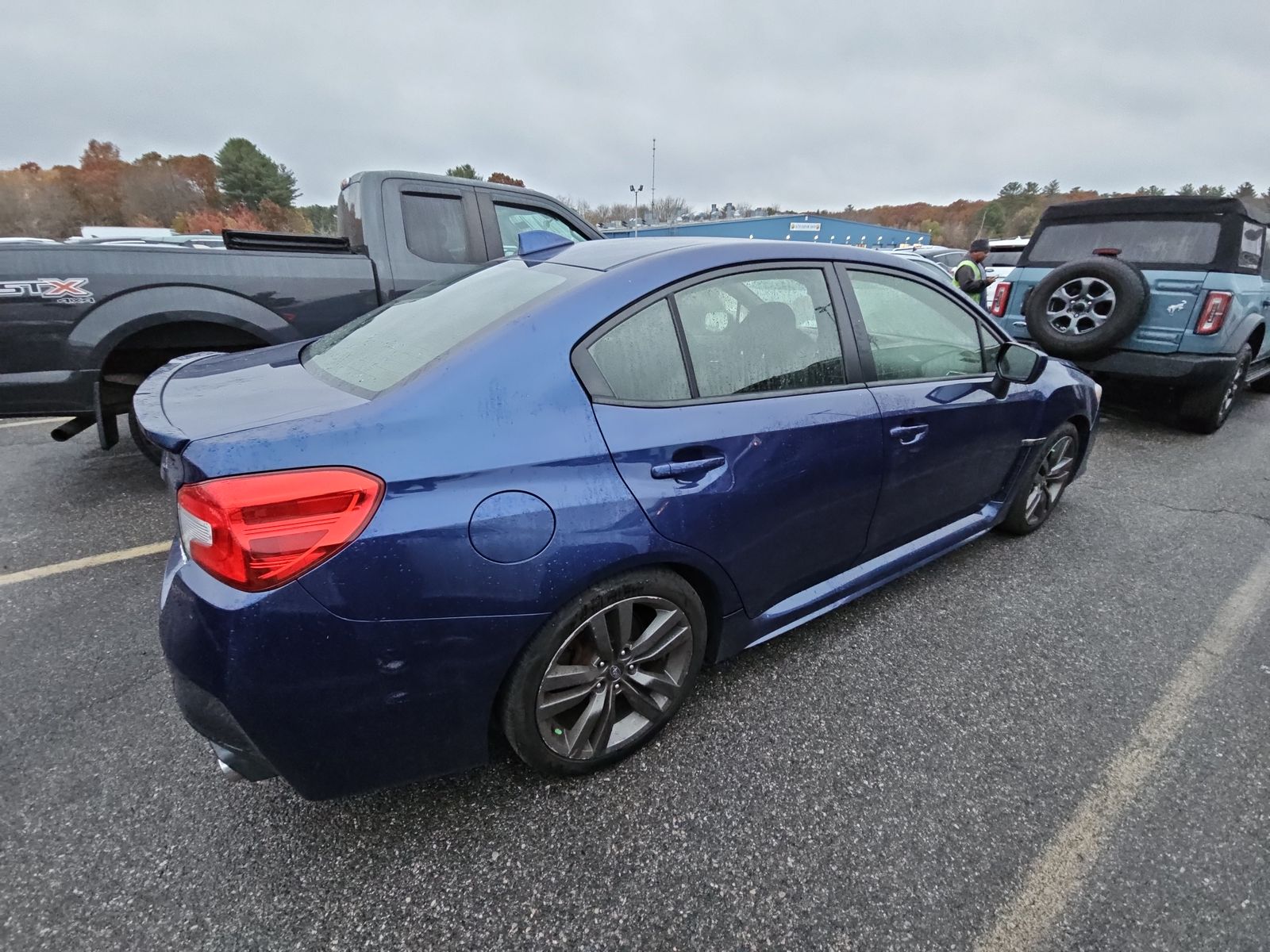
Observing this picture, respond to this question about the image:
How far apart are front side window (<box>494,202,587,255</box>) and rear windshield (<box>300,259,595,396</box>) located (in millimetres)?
2425

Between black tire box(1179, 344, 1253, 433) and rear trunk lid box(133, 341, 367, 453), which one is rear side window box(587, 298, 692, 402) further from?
black tire box(1179, 344, 1253, 433)

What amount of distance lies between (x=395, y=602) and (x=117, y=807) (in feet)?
3.98

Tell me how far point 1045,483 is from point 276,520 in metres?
3.71

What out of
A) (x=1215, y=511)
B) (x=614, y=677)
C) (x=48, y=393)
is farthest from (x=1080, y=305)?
(x=48, y=393)

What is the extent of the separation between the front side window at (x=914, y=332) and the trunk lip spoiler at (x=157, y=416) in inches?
85.6

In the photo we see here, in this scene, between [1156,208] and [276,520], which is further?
[1156,208]

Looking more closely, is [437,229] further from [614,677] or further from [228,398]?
[614,677]

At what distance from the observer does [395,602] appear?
4.49ft

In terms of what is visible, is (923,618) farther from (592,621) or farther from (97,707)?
(97,707)

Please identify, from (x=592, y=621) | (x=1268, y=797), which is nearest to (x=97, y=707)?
(x=592, y=621)

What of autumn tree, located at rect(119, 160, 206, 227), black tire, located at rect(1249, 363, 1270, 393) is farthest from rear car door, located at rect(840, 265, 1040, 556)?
autumn tree, located at rect(119, 160, 206, 227)

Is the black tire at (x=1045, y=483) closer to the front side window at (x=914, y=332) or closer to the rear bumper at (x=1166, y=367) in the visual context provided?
the front side window at (x=914, y=332)

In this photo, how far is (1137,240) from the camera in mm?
5359

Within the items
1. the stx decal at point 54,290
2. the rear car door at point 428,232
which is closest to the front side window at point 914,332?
the rear car door at point 428,232
